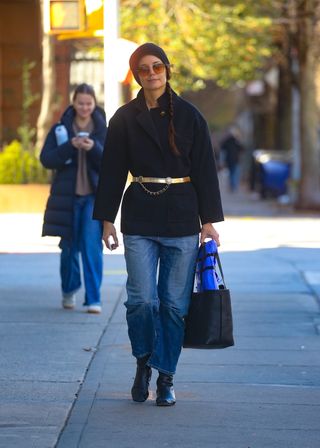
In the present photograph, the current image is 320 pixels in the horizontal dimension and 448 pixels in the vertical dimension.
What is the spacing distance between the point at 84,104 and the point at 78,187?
67cm

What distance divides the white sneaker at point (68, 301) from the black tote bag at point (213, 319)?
357 centimetres

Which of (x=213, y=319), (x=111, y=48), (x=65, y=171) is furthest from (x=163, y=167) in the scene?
(x=111, y=48)

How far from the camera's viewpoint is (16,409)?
20.8ft

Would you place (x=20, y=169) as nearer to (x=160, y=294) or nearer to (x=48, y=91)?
(x=48, y=91)

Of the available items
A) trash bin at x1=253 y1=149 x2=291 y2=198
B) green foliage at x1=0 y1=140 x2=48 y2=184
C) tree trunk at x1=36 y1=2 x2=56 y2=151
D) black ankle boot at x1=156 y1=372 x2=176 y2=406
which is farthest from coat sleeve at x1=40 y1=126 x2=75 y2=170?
trash bin at x1=253 y1=149 x2=291 y2=198

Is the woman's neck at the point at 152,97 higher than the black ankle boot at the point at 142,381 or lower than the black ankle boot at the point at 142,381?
higher

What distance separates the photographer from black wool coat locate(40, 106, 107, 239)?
9.59 m

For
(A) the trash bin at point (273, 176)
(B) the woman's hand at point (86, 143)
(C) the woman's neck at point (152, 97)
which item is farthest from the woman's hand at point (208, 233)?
(A) the trash bin at point (273, 176)

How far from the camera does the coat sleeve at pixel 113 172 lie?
648cm

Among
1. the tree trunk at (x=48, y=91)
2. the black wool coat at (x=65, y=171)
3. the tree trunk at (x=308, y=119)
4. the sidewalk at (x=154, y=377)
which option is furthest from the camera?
the tree trunk at (x=308, y=119)

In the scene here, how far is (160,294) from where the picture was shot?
255 inches

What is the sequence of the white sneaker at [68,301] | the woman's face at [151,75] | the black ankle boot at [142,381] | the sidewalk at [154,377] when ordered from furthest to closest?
the white sneaker at [68,301] → the black ankle boot at [142,381] → the woman's face at [151,75] → the sidewalk at [154,377]

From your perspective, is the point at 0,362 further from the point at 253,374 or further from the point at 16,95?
the point at 16,95

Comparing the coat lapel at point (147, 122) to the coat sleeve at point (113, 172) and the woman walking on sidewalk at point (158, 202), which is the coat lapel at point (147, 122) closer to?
the woman walking on sidewalk at point (158, 202)
